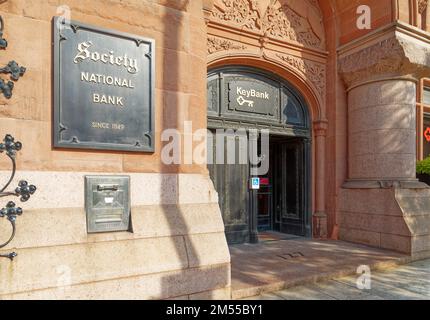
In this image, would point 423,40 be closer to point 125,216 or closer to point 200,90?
point 200,90

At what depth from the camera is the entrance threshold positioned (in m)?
4.64

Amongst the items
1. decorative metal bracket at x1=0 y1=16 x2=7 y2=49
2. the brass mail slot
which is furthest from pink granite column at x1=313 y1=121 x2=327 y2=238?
decorative metal bracket at x1=0 y1=16 x2=7 y2=49

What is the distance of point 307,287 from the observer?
186 inches

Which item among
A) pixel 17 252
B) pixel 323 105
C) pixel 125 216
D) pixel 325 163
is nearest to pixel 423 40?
pixel 323 105

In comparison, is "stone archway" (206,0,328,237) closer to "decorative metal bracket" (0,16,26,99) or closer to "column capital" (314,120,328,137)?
"column capital" (314,120,328,137)

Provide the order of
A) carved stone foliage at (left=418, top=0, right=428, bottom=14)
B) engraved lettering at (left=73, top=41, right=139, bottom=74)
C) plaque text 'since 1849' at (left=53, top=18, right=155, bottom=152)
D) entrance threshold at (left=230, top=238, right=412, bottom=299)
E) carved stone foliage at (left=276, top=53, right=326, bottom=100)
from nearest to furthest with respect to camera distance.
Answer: plaque text 'since 1849' at (left=53, top=18, right=155, bottom=152), engraved lettering at (left=73, top=41, right=139, bottom=74), entrance threshold at (left=230, top=238, right=412, bottom=299), carved stone foliage at (left=418, top=0, right=428, bottom=14), carved stone foliage at (left=276, top=53, right=326, bottom=100)

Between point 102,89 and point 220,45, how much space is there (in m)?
4.01

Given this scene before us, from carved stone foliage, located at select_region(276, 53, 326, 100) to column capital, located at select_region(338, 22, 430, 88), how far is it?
823 millimetres

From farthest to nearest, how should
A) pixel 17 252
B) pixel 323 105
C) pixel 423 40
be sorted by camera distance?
1. pixel 323 105
2. pixel 423 40
3. pixel 17 252

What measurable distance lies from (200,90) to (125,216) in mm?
2147

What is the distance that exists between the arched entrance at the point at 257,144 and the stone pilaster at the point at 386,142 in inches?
52.5

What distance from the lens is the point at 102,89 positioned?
376 cm

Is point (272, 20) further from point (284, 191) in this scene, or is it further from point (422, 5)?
point (284, 191)

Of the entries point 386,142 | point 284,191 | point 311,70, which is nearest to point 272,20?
point 311,70
